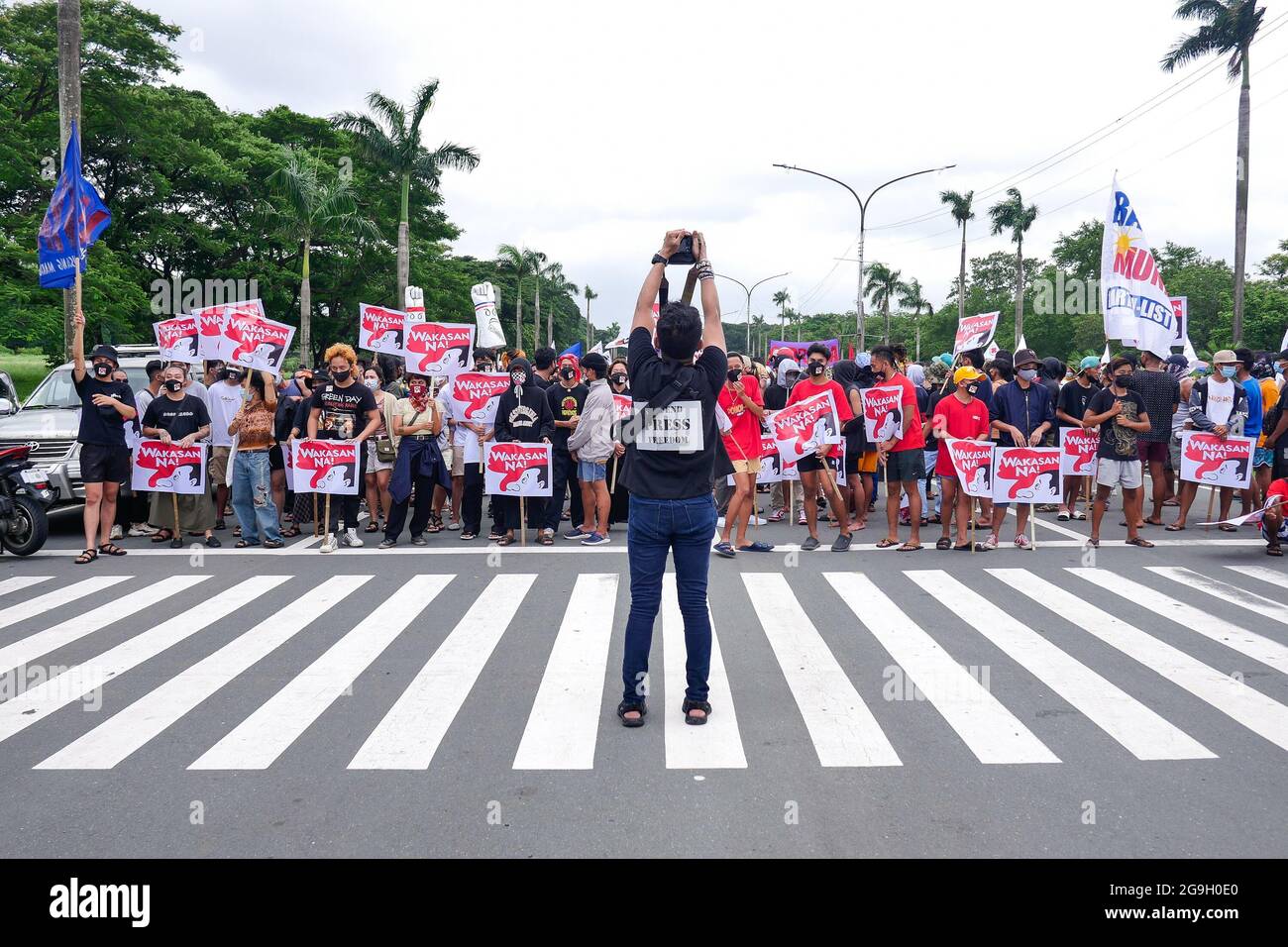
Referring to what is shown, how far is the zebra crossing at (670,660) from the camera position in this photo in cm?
491

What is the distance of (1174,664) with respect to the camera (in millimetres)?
6254

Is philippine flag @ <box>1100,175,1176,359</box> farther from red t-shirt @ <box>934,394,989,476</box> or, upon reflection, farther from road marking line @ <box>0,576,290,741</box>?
road marking line @ <box>0,576,290,741</box>

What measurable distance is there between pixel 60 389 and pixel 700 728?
12.0 meters

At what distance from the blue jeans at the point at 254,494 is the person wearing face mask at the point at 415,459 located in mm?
1271

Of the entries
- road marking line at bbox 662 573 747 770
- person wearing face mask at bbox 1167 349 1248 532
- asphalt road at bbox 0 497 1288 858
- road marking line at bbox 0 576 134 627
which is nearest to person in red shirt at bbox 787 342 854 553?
asphalt road at bbox 0 497 1288 858

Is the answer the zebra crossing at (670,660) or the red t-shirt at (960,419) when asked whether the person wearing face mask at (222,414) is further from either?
the red t-shirt at (960,419)

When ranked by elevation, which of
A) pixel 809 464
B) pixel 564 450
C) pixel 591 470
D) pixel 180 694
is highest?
pixel 564 450

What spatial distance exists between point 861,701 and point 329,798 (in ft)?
9.69

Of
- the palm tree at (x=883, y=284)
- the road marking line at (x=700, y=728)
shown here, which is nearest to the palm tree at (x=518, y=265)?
the palm tree at (x=883, y=284)

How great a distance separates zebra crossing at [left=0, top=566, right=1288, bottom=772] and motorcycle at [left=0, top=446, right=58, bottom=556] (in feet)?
4.74

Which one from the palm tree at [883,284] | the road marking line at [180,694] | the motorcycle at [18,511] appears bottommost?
the road marking line at [180,694]

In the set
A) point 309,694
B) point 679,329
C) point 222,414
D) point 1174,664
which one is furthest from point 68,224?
point 1174,664

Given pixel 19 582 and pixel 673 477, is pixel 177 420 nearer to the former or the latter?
pixel 19 582
